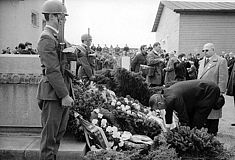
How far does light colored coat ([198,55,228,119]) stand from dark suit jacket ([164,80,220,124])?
818 millimetres

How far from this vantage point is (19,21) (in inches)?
727

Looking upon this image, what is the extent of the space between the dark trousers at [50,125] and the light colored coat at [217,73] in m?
3.56

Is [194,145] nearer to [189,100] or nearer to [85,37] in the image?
[189,100]

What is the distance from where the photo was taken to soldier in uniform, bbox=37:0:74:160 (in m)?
3.50

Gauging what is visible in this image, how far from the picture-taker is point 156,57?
9000mm

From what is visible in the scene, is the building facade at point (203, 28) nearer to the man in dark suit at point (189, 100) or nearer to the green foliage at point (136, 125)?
the man in dark suit at point (189, 100)

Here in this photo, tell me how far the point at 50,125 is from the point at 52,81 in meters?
0.51

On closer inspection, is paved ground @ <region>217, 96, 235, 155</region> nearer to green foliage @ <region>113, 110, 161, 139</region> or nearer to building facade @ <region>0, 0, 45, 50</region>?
green foliage @ <region>113, 110, 161, 139</region>

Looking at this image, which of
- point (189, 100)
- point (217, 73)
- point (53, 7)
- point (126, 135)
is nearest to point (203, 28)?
point (217, 73)

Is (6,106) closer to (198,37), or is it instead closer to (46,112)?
(46,112)

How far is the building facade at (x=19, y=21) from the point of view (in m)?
15.9

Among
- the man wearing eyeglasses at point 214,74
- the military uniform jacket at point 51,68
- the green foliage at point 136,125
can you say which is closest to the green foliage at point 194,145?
the green foliage at point 136,125

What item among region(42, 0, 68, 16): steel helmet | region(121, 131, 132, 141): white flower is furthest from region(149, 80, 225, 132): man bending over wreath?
region(42, 0, 68, 16): steel helmet

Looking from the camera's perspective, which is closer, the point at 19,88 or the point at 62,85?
the point at 62,85
